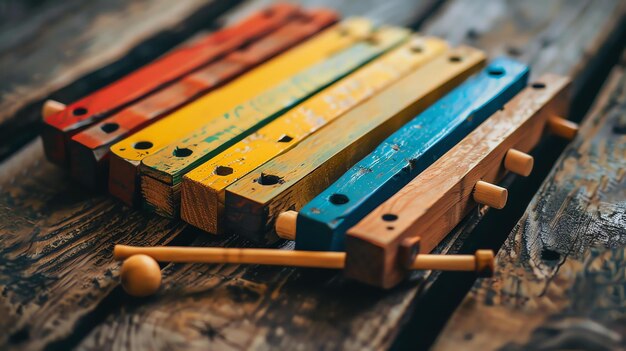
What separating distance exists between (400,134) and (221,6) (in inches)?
48.8

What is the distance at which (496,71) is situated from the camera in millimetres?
2031

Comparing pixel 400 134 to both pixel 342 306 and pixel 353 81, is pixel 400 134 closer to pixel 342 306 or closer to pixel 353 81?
pixel 353 81

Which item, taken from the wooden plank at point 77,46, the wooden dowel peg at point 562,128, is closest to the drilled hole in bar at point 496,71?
the wooden dowel peg at point 562,128

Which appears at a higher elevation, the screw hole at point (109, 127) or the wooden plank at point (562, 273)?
the screw hole at point (109, 127)

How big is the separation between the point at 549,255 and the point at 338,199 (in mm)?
420

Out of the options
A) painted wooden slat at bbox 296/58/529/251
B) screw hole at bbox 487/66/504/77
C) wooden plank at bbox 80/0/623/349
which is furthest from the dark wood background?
screw hole at bbox 487/66/504/77

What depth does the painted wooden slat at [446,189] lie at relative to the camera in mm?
1419

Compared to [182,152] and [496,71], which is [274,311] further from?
[496,71]

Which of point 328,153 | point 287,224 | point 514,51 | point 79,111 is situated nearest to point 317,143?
point 328,153

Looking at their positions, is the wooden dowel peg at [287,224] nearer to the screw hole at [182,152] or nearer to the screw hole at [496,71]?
the screw hole at [182,152]

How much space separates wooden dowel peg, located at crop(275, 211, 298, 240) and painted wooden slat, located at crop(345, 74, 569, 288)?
132 mm

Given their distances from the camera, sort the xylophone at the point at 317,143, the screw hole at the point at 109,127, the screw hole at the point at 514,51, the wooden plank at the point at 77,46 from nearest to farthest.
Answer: the xylophone at the point at 317,143 < the screw hole at the point at 109,127 < the wooden plank at the point at 77,46 < the screw hole at the point at 514,51

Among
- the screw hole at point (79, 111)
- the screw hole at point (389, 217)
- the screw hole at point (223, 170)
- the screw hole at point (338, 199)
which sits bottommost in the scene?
the screw hole at point (79, 111)

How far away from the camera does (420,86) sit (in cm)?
199
